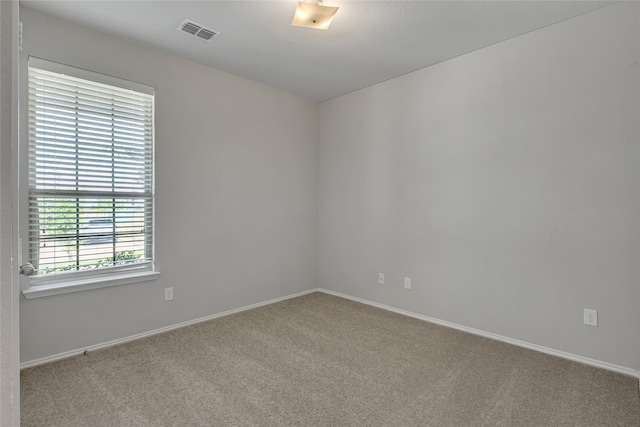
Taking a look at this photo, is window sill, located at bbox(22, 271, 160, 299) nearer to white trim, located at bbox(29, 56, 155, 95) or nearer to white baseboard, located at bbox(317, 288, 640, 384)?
white trim, located at bbox(29, 56, 155, 95)

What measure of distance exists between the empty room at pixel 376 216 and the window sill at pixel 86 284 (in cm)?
2

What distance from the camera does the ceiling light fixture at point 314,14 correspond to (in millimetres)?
2074

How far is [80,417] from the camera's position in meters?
1.81

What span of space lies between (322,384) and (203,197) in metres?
2.15

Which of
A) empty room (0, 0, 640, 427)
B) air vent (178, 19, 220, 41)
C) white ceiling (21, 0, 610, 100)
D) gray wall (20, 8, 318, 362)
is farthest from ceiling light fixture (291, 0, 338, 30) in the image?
gray wall (20, 8, 318, 362)

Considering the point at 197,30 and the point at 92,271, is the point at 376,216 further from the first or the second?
the point at 92,271

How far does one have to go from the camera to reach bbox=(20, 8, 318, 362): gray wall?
2514 mm

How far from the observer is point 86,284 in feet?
8.43

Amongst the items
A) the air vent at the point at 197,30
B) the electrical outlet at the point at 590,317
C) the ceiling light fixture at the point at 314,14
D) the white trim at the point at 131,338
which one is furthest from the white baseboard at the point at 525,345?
the air vent at the point at 197,30

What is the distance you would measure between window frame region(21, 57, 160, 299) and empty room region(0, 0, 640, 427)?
0.05 ft

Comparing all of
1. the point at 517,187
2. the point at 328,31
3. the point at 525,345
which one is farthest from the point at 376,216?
the point at 328,31

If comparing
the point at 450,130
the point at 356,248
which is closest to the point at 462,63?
the point at 450,130

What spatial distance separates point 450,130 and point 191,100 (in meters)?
2.61

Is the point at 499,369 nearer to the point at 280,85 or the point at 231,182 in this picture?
the point at 231,182
